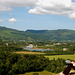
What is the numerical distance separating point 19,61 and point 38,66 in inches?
622

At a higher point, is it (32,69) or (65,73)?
(65,73)

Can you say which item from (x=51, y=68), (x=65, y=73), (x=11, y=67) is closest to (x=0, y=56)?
(x=11, y=67)

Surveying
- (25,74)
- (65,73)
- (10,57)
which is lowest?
(25,74)

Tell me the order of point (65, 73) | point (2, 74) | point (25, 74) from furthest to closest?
point (25, 74) → point (2, 74) → point (65, 73)

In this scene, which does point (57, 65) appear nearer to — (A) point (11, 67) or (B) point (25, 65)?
(B) point (25, 65)

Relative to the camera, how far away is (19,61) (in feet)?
367

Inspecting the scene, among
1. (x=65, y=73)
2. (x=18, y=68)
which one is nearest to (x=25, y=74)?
(x=18, y=68)

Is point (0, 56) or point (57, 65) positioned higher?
point (0, 56)

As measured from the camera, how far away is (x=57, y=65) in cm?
11169

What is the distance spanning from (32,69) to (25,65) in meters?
6.90

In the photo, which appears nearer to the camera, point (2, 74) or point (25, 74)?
point (2, 74)

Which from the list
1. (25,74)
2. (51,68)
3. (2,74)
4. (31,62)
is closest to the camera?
(2,74)

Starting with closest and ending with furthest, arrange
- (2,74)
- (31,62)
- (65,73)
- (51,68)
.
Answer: (65,73), (2,74), (51,68), (31,62)

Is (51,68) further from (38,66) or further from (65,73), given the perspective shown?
(65,73)
